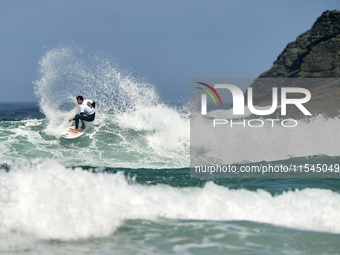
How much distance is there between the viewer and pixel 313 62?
52219 millimetres

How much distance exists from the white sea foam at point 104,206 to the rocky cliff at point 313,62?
34761 mm

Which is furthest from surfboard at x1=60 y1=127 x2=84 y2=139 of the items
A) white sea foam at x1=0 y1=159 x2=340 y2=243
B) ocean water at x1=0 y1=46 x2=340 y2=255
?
white sea foam at x1=0 y1=159 x2=340 y2=243

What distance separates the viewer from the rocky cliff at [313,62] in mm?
44812

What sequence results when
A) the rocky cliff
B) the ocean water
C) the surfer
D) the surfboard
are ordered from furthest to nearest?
the rocky cliff, the surfboard, the surfer, the ocean water

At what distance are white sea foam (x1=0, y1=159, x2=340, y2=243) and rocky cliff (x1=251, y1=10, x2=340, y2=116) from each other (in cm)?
3476

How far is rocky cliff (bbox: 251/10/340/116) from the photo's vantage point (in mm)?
44812

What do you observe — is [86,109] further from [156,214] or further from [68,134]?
[156,214]

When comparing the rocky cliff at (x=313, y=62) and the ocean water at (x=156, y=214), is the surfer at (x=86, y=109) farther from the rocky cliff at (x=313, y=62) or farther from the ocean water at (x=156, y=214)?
the rocky cliff at (x=313, y=62)

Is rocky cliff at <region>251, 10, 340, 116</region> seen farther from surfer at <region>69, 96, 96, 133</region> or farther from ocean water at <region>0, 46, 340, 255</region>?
ocean water at <region>0, 46, 340, 255</region>

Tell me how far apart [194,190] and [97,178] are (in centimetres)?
226

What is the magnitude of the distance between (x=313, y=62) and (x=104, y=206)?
50415 millimetres

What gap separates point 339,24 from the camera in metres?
55.3

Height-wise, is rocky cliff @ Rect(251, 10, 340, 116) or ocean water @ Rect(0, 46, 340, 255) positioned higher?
rocky cliff @ Rect(251, 10, 340, 116)

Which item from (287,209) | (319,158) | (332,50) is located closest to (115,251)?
(287,209)
